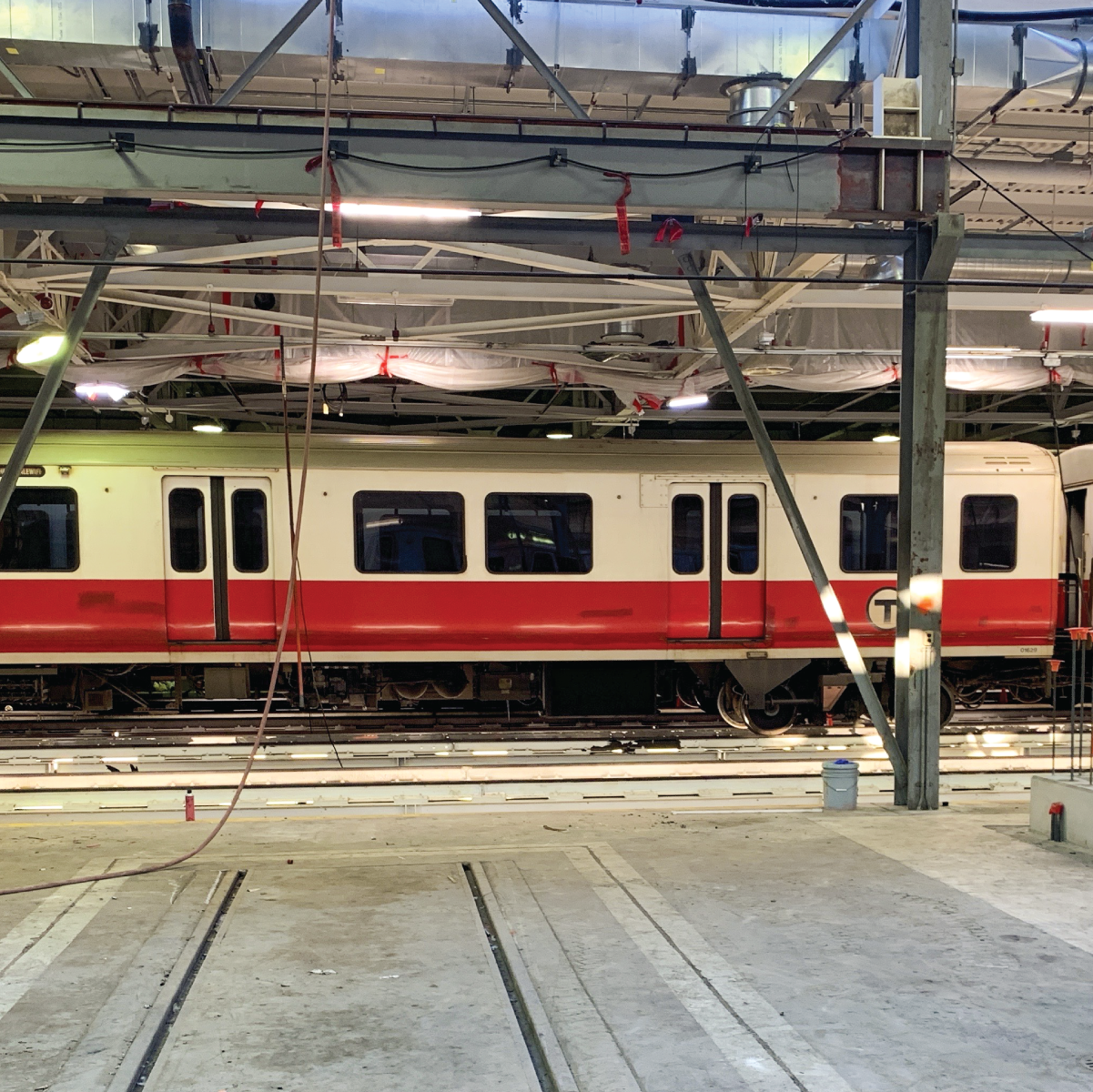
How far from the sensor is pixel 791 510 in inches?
320

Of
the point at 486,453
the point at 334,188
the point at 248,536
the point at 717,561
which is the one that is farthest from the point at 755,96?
the point at 248,536

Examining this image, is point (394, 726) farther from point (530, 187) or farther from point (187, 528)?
point (530, 187)

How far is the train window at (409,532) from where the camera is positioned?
38.7 feet

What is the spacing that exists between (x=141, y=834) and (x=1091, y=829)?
6.45 m

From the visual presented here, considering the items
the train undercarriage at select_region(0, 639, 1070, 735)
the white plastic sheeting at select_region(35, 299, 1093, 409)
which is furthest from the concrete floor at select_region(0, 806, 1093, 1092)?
the white plastic sheeting at select_region(35, 299, 1093, 409)

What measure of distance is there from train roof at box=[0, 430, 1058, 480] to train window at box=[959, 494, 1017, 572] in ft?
1.35

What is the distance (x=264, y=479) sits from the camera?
1165cm

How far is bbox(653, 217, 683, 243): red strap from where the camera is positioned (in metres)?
7.34

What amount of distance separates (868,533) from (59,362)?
8.78 m

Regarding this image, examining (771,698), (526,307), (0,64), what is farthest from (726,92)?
(771,698)

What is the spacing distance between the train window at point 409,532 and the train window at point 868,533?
174 inches

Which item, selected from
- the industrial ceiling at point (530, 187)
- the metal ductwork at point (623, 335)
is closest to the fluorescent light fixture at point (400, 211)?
the industrial ceiling at point (530, 187)

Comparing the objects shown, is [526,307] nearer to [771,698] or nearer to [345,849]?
[771,698]

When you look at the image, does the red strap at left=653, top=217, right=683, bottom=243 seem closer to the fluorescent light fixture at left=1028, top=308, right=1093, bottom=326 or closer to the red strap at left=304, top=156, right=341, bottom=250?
the red strap at left=304, top=156, right=341, bottom=250
